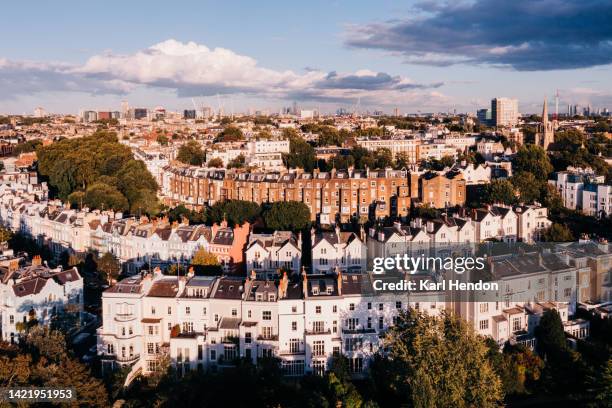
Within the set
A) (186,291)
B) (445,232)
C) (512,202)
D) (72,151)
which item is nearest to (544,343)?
(445,232)

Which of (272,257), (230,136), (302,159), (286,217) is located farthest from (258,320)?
(230,136)

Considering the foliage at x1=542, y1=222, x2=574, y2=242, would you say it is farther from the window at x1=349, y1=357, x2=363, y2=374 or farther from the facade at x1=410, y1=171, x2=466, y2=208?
the window at x1=349, y1=357, x2=363, y2=374

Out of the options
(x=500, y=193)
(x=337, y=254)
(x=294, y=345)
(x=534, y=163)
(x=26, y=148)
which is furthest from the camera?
(x=26, y=148)

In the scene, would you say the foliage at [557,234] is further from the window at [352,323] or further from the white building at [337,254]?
the window at [352,323]

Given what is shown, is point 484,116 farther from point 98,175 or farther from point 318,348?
point 318,348

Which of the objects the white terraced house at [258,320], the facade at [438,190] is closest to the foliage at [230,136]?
the facade at [438,190]

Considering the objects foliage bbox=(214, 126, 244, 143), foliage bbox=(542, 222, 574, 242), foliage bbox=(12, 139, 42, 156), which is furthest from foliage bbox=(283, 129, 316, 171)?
foliage bbox=(12, 139, 42, 156)
